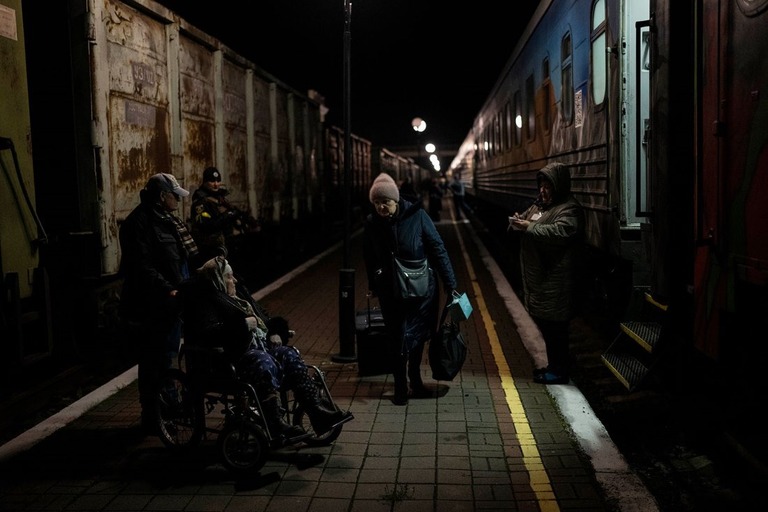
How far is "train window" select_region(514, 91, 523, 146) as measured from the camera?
13.2m

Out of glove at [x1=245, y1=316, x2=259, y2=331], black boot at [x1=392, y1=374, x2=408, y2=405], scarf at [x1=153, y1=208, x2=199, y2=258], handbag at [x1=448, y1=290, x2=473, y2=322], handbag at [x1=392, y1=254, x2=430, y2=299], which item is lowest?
black boot at [x1=392, y1=374, x2=408, y2=405]

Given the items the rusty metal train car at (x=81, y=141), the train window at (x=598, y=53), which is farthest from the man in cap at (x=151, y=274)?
the train window at (x=598, y=53)

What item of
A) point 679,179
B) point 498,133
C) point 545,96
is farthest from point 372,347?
point 498,133

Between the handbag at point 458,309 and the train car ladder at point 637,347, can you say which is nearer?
the train car ladder at point 637,347

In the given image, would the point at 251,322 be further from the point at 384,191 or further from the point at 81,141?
the point at 81,141

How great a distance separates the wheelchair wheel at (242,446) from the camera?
4.31 metres

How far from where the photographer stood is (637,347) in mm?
5727

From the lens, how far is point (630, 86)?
20.1 ft

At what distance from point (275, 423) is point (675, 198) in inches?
114

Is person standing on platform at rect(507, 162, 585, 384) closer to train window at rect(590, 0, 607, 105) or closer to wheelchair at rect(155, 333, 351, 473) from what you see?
train window at rect(590, 0, 607, 105)

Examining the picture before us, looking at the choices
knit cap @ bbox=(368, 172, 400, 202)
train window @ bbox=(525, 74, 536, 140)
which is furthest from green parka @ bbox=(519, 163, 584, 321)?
train window @ bbox=(525, 74, 536, 140)

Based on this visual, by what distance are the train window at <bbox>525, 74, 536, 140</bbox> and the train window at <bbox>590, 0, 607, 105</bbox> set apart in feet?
13.6

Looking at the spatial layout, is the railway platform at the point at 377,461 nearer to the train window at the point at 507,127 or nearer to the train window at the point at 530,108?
the train window at the point at 530,108

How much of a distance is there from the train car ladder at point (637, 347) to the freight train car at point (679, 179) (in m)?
0.01
